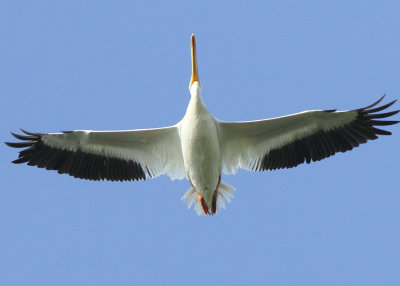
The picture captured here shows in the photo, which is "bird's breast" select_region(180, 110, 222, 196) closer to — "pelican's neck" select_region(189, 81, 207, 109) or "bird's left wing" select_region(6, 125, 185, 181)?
"pelican's neck" select_region(189, 81, 207, 109)

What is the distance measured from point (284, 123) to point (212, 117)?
1.12m

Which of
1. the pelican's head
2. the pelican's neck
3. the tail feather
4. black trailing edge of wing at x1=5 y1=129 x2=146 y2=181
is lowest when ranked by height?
the tail feather

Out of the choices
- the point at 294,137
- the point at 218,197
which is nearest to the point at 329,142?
the point at 294,137

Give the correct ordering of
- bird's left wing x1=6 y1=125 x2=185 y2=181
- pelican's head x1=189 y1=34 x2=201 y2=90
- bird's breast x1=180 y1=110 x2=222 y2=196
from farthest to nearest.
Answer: pelican's head x1=189 y1=34 x2=201 y2=90, bird's left wing x1=6 y1=125 x2=185 y2=181, bird's breast x1=180 y1=110 x2=222 y2=196

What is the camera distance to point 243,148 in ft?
43.8

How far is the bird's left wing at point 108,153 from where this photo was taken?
13.1m

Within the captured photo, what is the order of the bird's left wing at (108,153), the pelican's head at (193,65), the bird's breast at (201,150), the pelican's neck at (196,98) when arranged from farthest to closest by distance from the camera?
the pelican's head at (193,65), the bird's left wing at (108,153), the pelican's neck at (196,98), the bird's breast at (201,150)

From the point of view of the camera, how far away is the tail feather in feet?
44.1

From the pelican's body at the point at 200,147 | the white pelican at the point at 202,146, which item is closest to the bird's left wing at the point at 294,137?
the white pelican at the point at 202,146

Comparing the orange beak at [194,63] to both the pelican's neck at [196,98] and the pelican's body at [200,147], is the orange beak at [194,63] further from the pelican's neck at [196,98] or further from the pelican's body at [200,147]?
the pelican's body at [200,147]

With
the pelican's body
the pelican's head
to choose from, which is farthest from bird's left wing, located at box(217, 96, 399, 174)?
the pelican's head

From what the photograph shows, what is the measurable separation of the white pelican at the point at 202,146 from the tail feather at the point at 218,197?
0.05 feet

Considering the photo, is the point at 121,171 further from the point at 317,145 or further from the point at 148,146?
the point at 317,145

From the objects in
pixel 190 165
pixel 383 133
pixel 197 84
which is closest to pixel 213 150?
pixel 190 165
